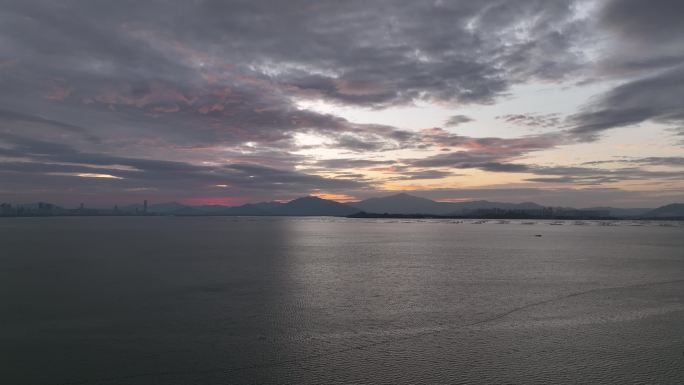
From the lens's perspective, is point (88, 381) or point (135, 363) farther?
point (135, 363)

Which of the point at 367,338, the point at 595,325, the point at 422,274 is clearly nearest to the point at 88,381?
the point at 367,338

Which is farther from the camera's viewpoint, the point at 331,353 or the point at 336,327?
the point at 336,327

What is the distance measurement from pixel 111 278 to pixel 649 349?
2968 centimetres

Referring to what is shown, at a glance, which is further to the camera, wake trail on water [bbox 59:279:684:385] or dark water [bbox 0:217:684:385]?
dark water [bbox 0:217:684:385]

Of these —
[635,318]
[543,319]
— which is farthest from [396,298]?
[635,318]

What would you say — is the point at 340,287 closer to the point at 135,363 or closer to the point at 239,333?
the point at 239,333

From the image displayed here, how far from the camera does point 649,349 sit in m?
15.1

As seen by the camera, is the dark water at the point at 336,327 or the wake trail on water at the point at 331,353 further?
the dark water at the point at 336,327

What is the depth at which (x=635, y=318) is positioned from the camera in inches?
759

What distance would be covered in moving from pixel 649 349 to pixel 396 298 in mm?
11172

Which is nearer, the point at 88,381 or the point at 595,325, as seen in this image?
the point at 88,381

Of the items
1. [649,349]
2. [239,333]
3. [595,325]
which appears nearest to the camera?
[649,349]

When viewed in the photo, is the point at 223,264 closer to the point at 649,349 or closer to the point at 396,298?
the point at 396,298

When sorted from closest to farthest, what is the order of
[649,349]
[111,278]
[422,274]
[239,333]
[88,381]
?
[88,381], [649,349], [239,333], [111,278], [422,274]
